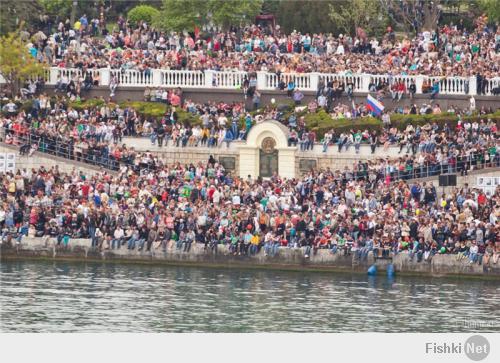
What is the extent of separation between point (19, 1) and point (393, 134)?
98.4ft

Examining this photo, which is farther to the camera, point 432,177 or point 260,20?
point 260,20

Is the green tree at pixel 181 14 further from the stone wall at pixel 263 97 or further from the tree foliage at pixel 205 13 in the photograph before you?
the stone wall at pixel 263 97

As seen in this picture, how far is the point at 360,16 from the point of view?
10838cm

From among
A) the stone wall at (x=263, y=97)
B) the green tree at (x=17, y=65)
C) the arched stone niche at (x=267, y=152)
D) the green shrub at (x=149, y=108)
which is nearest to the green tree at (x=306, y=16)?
the stone wall at (x=263, y=97)

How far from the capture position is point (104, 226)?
284ft

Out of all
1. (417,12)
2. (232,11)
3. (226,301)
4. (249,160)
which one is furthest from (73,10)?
(226,301)

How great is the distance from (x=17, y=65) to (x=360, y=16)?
18035mm

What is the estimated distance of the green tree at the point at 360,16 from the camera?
108062 mm

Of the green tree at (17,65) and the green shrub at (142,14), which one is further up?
the green shrub at (142,14)

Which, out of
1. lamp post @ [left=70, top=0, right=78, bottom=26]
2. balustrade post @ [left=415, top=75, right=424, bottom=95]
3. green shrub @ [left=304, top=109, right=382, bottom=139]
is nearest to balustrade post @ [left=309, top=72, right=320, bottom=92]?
green shrub @ [left=304, top=109, right=382, bottom=139]

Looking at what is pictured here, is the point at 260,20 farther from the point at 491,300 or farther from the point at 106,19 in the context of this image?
the point at 491,300

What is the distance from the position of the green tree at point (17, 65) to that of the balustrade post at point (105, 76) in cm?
225

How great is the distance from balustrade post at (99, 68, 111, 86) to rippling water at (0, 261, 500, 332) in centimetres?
1251

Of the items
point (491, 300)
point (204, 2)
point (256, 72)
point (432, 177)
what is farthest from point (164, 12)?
point (491, 300)
